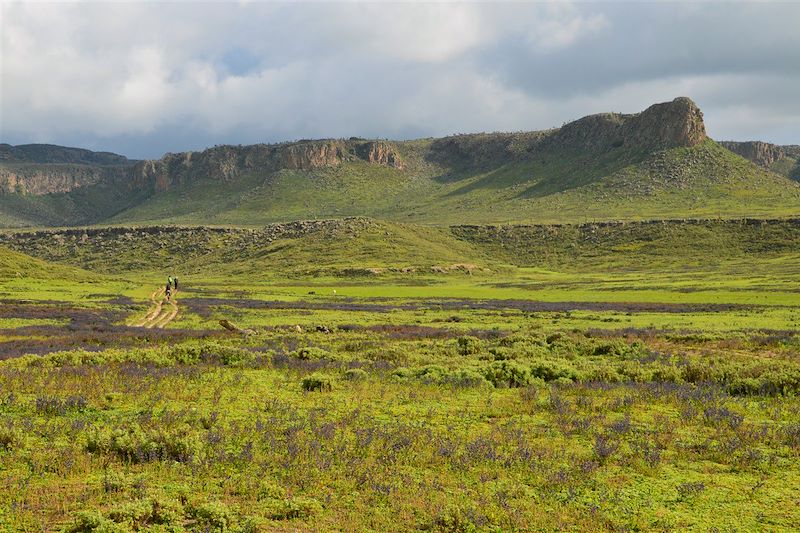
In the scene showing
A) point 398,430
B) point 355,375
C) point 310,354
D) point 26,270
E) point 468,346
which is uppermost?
point 398,430

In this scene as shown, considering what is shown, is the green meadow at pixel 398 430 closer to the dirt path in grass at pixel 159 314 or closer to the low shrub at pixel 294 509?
the low shrub at pixel 294 509

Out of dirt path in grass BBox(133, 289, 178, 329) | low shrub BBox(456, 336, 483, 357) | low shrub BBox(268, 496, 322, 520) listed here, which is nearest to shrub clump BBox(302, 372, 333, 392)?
low shrub BBox(268, 496, 322, 520)

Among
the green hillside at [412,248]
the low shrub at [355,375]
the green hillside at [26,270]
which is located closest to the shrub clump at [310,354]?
the low shrub at [355,375]

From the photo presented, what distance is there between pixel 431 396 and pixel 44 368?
12.9m

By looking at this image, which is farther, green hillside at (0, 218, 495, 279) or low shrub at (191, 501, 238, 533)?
green hillside at (0, 218, 495, 279)

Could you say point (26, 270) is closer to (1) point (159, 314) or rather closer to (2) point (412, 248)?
(1) point (159, 314)

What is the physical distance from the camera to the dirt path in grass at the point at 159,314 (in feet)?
140

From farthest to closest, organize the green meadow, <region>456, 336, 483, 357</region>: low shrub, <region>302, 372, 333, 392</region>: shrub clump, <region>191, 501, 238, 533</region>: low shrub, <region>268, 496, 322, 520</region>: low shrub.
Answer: <region>456, 336, 483, 357</region>: low shrub → <region>302, 372, 333, 392</region>: shrub clump → the green meadow → <region>268, 496, 322, 520</region>: low shrub → <region>191, 501, 238, 533</region>: low shrub

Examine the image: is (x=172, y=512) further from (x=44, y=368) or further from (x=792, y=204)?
(x=792, y=204)

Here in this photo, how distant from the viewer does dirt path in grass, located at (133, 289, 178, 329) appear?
4266 cm

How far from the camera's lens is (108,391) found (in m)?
15.9

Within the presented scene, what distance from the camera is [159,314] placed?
164ft

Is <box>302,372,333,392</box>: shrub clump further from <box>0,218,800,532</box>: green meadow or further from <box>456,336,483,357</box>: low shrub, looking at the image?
<box>456,336,483,357</box>: low shrub

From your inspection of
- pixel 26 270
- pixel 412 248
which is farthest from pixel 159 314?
pixel 412 248
